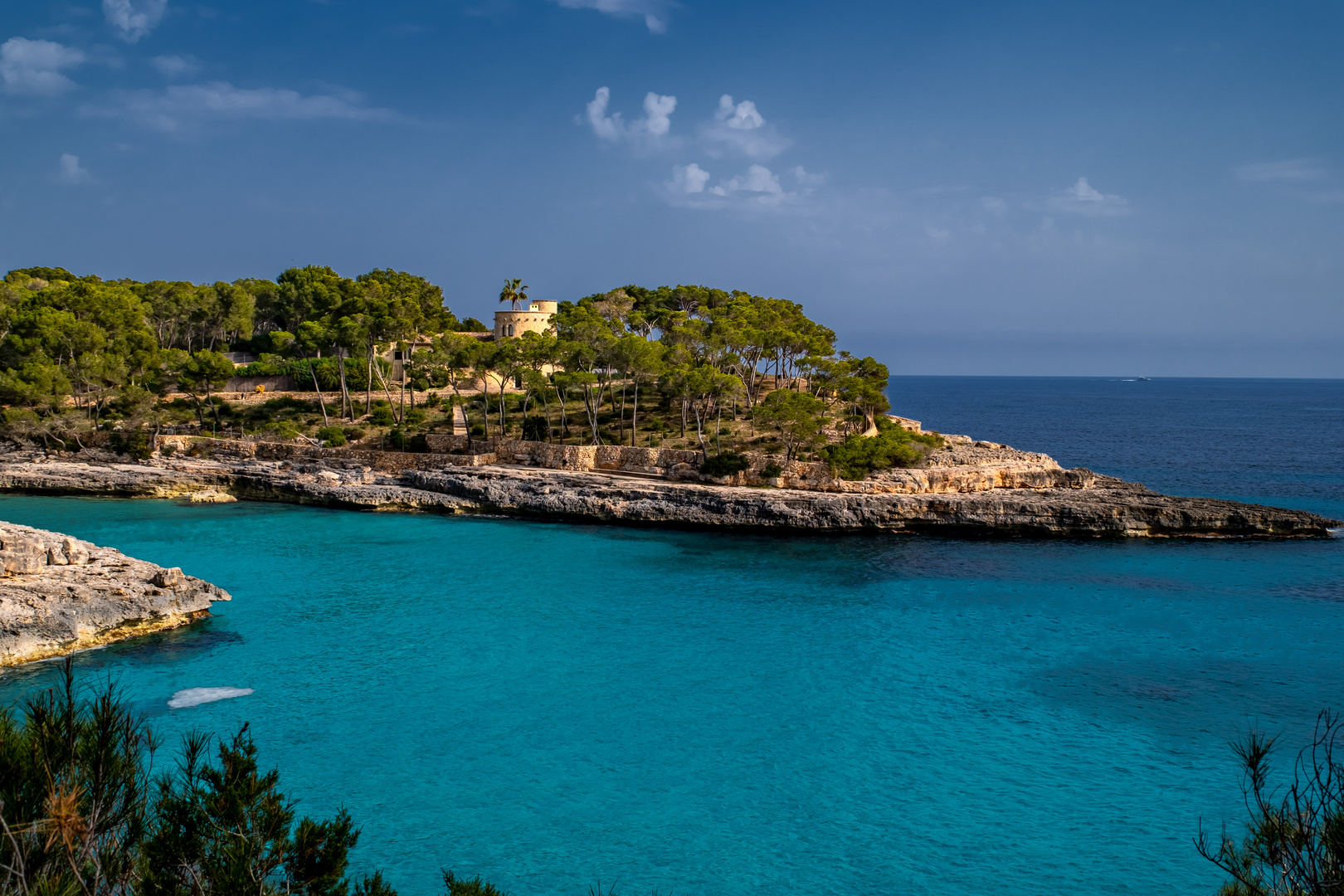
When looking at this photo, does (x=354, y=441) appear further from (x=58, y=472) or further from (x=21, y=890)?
(x=21, y=890)

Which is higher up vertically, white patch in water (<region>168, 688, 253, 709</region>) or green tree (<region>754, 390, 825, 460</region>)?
green tree (<region>754, 390, 825, 460</region>)

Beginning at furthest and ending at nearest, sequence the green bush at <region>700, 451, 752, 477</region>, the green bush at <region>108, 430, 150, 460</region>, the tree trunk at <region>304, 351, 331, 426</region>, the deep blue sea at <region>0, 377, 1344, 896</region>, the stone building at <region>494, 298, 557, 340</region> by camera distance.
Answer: the stone building at <region>494, 298, 557, 340</region> < the tree trunk at <region>304, 351, 331, 426</region> < the green bush at <region>108, 430, 150, 460</region> < the green bush at <region>700, 451, 752, 477</region> < the deep blue sea at <region>0, 377, 1344, 896</region>

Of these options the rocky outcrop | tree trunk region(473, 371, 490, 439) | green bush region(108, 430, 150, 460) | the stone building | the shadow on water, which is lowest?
the shadow on water

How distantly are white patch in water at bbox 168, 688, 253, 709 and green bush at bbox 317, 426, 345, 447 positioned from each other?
35058mm

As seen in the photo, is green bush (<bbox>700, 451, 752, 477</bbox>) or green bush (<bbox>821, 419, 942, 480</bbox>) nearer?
green bush (<bbox>821, 419, 942, 480</bbox>)

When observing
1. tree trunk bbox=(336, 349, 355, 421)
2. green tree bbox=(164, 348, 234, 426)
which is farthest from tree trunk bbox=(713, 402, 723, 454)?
green tree bbox=(164, 348, 234, 426)

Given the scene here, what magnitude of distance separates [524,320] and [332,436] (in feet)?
86.2

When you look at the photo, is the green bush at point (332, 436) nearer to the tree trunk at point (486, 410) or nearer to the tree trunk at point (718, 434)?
the tree trunk at point (486, 410)

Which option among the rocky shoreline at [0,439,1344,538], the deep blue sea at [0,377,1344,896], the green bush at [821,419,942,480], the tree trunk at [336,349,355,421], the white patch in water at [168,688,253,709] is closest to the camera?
the deep blue sea at [0,377,1344,896]

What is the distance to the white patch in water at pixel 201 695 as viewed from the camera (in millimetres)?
20328

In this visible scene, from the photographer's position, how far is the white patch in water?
66.7 ft

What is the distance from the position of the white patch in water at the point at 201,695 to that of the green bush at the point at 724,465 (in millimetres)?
28314

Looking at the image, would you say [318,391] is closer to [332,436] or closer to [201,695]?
[332,436]

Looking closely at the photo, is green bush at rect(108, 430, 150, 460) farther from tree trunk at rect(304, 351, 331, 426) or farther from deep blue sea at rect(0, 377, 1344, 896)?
deep blue sea at rect(0, 377, 1344, 896)
